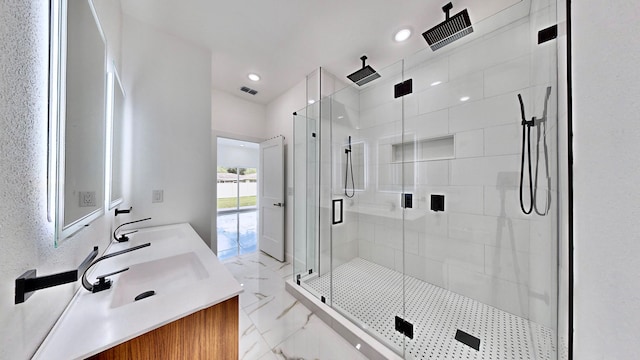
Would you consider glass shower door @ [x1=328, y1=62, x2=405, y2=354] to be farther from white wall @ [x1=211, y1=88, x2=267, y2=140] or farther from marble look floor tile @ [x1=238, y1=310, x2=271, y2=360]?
white wall @ [x1=211, y1=88, x2=267, y2=140]

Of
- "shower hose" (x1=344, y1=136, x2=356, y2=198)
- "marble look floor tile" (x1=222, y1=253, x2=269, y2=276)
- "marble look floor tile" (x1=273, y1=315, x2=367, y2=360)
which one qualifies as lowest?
"marble look floor tile" (x1=273, y1=315, x2=367, y2=360)

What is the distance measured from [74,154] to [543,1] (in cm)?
265

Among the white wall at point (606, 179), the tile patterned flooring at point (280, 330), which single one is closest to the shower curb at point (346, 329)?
the tile patterned flooring at point (280, 330)

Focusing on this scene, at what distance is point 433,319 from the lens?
175cm

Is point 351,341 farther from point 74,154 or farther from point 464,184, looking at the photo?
point 74,154

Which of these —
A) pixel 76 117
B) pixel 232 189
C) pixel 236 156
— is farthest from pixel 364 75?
pixel 232 189

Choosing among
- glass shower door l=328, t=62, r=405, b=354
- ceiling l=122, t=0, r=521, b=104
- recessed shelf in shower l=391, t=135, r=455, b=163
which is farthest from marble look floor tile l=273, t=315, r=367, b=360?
ceiling l=122, t=0, r=521, b=104

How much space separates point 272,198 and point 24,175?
2806 mm

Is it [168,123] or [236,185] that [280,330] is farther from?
[236,185]

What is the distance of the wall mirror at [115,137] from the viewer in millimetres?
1328

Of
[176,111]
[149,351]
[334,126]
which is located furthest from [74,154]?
[334,126]

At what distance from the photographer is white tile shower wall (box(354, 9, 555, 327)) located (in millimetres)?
1668

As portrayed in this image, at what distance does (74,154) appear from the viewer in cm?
74

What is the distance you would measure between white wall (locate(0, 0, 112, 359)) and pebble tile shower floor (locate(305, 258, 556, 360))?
5.95 feet
